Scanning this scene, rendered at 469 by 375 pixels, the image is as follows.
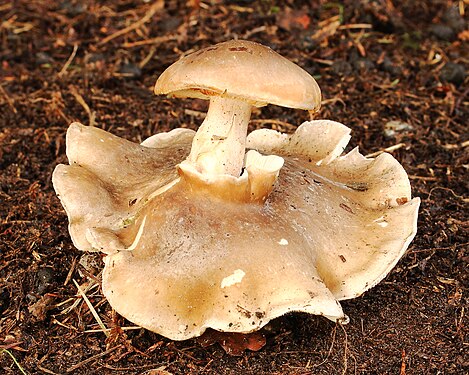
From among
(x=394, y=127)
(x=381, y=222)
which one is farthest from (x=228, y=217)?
(x=394, y=127)

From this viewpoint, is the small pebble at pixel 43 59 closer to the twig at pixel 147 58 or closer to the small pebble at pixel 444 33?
the twig at pixel 147 58

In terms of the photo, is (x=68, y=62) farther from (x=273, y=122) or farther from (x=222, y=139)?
(x=222, y=139)

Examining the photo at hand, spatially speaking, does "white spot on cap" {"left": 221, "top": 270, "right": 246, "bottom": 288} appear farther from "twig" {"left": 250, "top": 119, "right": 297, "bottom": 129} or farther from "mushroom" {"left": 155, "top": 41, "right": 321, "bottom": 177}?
"twig" {"left": 250, "top": 119, "right": 297, "bottom": 129}

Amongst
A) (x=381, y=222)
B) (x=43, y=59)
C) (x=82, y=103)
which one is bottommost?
(x=43, y=59)

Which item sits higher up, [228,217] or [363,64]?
[228,217]

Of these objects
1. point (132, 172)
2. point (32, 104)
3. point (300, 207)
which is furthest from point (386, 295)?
point (32, 104)
